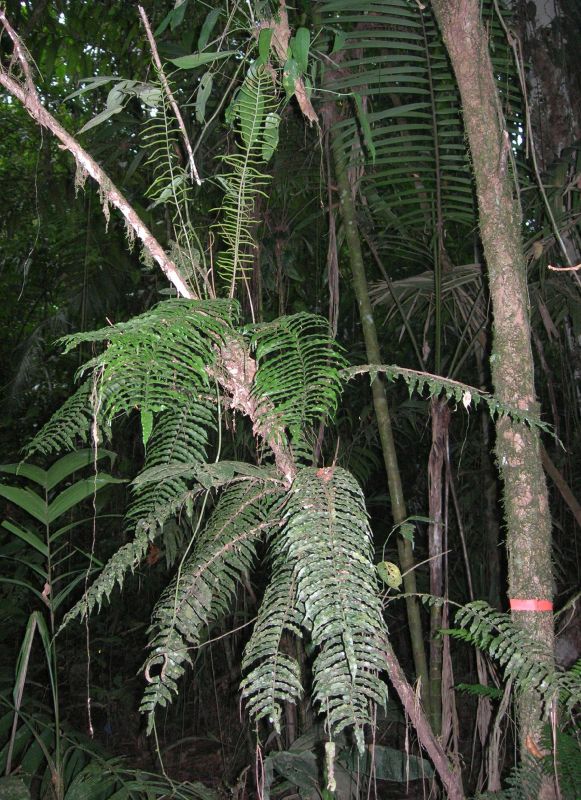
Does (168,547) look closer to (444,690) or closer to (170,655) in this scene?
(444,690)

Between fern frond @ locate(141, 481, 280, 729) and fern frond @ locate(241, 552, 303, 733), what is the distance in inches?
2.8

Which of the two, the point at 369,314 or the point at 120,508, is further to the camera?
Result: the point at 120,508

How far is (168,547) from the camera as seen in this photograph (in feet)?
7.68

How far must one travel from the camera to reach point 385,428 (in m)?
1.57

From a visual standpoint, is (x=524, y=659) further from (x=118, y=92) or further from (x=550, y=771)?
(x=118, y=92)

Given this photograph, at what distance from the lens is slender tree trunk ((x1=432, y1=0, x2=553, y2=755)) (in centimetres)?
105

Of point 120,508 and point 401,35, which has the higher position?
point 401,35

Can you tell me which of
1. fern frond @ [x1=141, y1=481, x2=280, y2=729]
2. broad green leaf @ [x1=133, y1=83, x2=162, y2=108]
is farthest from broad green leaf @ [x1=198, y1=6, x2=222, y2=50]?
fern frond @ [x1=141, y1=481, x2=280, y2=729]

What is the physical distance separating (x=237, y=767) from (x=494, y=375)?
8.31 ft

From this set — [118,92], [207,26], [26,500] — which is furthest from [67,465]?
[207,26]

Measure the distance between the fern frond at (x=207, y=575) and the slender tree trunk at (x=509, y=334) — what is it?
387 millimetres

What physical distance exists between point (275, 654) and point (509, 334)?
61 cm

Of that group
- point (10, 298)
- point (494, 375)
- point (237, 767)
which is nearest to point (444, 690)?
point (494, 375)

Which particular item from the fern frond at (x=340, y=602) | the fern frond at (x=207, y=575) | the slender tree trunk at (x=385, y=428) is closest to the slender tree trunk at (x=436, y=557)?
the slender tree trunk at (x=385, y=428)
